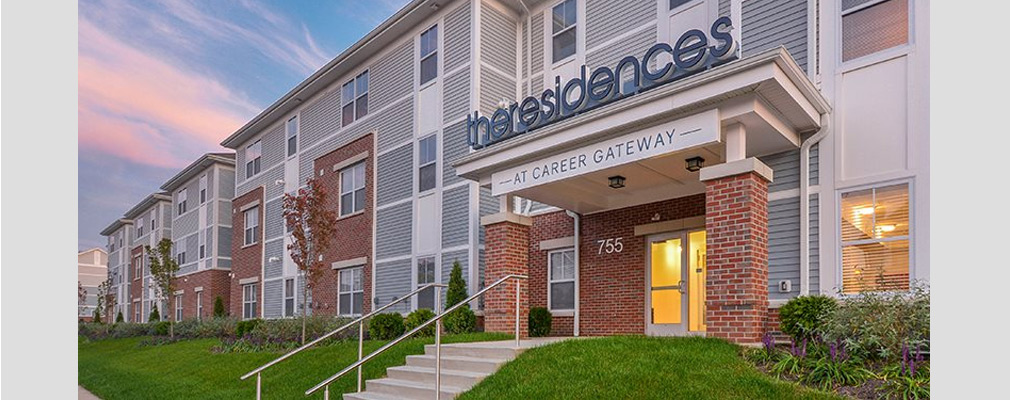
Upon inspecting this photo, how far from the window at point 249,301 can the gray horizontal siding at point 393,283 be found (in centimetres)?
1040

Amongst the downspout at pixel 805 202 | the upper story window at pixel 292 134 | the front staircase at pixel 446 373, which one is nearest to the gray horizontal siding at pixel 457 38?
the front staircase at pixel 446 373

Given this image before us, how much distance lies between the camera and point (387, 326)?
633 inches

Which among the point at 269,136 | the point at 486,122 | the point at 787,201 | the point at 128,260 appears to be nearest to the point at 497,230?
the point at 486,122

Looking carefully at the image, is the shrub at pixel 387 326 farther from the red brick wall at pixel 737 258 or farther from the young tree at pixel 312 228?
the red brick wall at pixel 737 258

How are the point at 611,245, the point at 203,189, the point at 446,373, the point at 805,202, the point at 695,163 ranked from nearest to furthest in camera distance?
the point at 446,373, the point at 805,202, the point at 695,163, the point at 611,245, the point at 203,189

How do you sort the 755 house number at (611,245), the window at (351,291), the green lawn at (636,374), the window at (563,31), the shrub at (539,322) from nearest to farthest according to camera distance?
the green lawn at (636,374) < the 755 house number at (611,245) < the shrub at (539,322) < the window at (563,31) < the window at (351,291)

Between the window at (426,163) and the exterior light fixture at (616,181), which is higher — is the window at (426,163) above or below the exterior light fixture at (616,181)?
above

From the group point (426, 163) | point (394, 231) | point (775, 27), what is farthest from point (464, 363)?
point (394, 231)

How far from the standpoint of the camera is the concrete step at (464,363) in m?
8.96

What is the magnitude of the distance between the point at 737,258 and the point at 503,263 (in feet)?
17.2

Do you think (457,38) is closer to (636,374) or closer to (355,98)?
(355,98)

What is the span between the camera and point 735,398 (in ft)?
22.0

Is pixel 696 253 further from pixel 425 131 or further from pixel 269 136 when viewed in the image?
pixel 269 136

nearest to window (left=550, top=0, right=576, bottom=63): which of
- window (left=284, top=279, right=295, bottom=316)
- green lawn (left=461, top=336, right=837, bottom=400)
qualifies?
green lawn (left=461, top=336, right=837, bottom=400)
